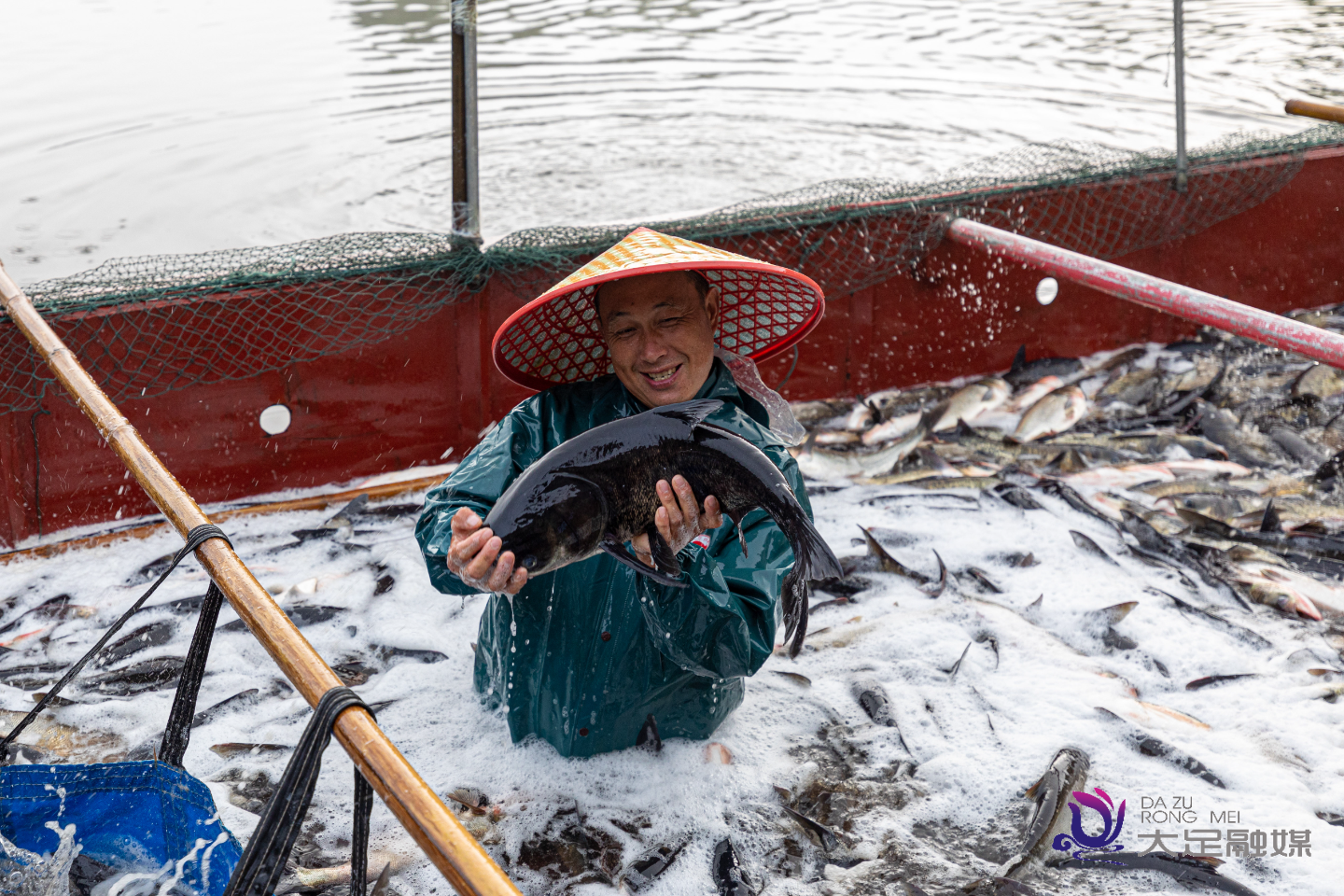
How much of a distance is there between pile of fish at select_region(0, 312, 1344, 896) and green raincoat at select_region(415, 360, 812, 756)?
9.3 inches

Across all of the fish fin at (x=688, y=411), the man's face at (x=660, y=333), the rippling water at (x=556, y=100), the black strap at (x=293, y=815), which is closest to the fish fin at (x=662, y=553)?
the fish fin at (x=688, y=411)

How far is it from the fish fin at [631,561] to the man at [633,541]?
81mm

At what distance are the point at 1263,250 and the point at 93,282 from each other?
22.3 feet

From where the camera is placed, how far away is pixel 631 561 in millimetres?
2455

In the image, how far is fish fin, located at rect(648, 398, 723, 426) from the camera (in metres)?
2.47

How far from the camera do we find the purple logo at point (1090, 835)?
3111mm

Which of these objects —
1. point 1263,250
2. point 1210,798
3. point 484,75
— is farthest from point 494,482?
point 484,75

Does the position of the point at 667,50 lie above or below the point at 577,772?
above

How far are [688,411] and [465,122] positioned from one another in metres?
2.89

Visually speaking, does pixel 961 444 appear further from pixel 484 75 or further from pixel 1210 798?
pixel 484 75

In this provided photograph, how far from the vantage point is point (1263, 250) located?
6.99 m

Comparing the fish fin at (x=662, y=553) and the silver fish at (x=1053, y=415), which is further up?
the fish fin at (x=662, y=553)

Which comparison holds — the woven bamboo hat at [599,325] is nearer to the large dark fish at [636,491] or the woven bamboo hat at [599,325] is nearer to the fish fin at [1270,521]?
the large dark fish at [636,491]

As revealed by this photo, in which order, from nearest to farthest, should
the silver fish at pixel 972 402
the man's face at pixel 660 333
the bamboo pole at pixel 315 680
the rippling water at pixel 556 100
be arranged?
the bamboo pole at pixel 315 680, the man's face at pixel 660 333, the silver fish at pixel 972 402, the rippling water at pixel 556 100
